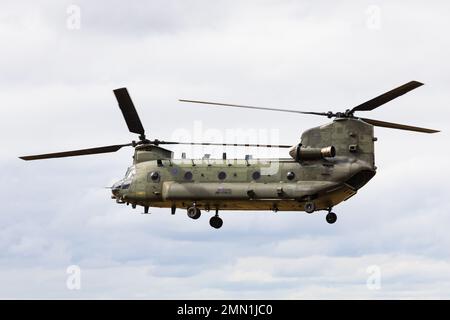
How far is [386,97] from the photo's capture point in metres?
65.8

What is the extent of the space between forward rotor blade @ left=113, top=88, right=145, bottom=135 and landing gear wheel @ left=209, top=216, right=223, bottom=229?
749 centimetres

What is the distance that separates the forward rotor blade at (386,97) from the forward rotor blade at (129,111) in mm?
14018

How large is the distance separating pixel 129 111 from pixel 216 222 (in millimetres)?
9074

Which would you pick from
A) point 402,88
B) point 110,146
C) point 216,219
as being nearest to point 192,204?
point 216,219

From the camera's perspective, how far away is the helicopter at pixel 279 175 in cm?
6706

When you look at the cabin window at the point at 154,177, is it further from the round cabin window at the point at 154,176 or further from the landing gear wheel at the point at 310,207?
the landing gear wheel at the point at 310,207

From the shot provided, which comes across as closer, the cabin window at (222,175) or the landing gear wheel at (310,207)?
the landing gear wheel at (310,207)

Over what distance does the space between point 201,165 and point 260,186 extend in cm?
442

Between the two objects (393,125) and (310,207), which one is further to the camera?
(393,125)

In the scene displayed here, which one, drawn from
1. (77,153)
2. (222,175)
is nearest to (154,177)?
(222,175)

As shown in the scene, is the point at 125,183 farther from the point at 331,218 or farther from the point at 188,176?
→ the point at 331,218

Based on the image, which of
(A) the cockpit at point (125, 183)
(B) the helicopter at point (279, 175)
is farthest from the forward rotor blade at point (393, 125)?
(A) the cockpit at point (125, 183)
